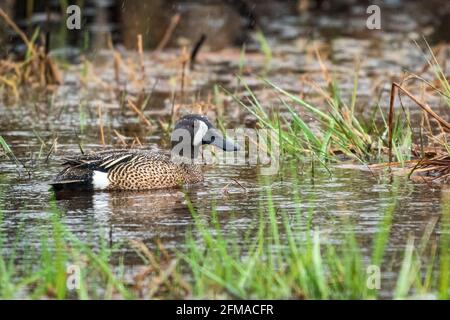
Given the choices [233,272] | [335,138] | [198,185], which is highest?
[335,138]

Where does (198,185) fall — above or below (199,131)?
below

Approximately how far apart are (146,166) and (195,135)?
2.01 feet

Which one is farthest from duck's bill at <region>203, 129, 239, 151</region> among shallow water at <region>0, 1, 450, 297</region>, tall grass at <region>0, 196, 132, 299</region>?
tall grass at <region>0, 196, 132, 299</region>

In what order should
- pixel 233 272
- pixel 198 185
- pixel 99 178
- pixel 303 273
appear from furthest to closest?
pixel 198 185
pixel 99 178
pixel 233 272
pixel 303 273

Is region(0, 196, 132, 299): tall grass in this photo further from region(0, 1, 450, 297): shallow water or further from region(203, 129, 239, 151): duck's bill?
region(203, 129, 239, 151): duck's bill

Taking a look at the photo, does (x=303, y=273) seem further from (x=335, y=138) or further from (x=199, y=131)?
(x=335, y=138)

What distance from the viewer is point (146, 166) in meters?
8.48

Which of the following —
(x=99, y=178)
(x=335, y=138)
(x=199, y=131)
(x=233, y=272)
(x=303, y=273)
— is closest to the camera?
(x=303, y=273)

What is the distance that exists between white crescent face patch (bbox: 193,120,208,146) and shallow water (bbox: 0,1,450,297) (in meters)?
0.30

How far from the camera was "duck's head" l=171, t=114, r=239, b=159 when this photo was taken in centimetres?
890

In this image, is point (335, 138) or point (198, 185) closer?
point (198, 185)

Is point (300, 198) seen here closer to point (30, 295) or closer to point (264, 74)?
point (30, 295)

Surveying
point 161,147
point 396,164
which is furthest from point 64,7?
point 396,164

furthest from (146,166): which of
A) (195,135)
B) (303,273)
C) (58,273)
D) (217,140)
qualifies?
(303,273)
